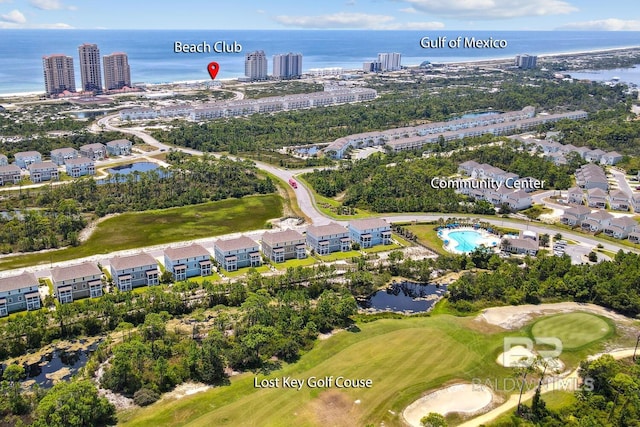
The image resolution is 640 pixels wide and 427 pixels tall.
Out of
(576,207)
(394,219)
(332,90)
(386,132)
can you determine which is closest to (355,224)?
(394,219)

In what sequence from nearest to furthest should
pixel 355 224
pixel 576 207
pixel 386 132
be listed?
1. pixel 355 224
2. pixel 576 207
3. pixel 386 132

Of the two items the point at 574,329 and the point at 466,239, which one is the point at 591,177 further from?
the point at 574,329

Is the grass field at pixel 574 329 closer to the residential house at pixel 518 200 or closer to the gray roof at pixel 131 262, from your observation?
the residential house at pixel 518 200

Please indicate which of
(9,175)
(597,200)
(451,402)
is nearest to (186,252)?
(451,402)

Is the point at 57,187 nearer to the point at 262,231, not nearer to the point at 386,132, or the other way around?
the point at 262,231

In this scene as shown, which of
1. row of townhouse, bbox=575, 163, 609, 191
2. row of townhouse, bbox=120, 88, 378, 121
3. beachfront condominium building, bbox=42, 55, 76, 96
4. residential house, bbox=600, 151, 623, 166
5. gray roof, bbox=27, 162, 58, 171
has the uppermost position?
beachfront condominium building, bbox=42, 55, 76, 96

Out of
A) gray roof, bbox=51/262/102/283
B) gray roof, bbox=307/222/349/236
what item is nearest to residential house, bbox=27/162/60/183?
gray roof, bbox=51/262/102/283

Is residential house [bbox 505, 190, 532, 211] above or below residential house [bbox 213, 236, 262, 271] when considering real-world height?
above

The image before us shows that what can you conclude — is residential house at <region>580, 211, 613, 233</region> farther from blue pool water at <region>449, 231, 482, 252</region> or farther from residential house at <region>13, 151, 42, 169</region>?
residential house at <region>13, 151, 42, 169</region>
